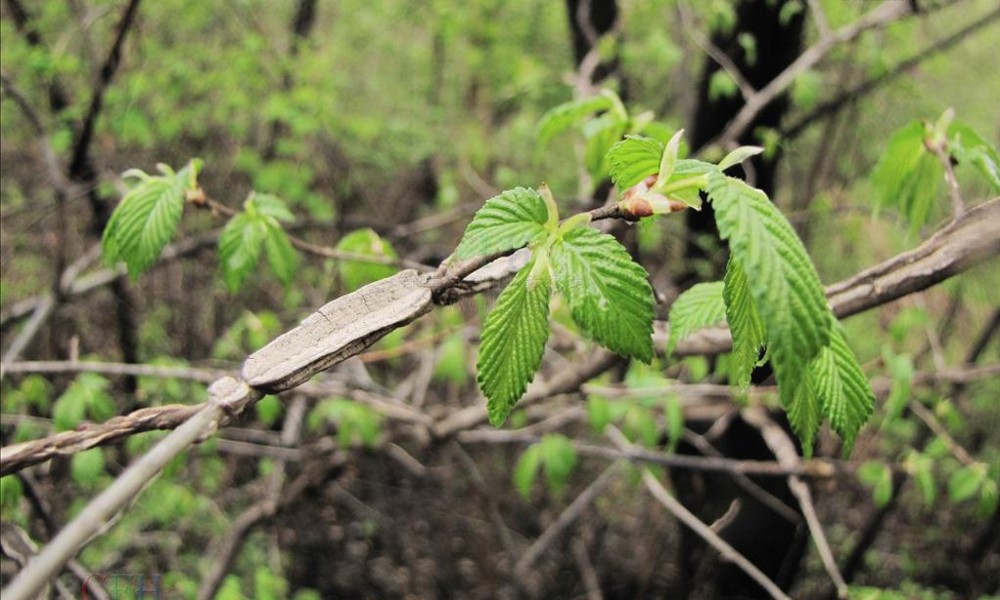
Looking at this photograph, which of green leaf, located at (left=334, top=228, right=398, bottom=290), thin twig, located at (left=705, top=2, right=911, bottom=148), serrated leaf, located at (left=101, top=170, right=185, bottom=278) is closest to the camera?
serrated leaf, located at (left=101, top=170, right=185, bottom=278)

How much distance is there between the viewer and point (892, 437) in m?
5.48

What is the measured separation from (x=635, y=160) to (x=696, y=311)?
1.17ft

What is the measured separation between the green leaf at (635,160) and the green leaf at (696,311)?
0.33 meters

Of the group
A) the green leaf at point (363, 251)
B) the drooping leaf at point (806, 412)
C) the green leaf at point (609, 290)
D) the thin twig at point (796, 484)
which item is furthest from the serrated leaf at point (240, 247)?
the thin twig at point (796, 484)

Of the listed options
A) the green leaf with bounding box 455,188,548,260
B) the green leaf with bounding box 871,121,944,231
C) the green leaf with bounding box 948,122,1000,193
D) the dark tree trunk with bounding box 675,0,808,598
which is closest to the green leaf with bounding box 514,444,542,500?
the dark tree trunk with bounding box 675,0,808,598

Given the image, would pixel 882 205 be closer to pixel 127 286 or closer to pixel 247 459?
pixel 127 286

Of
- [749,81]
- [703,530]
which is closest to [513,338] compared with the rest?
[703,530]

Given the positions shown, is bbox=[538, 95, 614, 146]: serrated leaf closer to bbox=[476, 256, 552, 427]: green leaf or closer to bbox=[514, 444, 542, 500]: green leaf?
bbox=[476, 256, 552, 427]: green leaf

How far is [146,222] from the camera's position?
4.34ft

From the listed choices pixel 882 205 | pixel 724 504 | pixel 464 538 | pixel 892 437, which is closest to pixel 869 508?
pixel 892 437

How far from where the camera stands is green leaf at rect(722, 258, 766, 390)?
2.55ft

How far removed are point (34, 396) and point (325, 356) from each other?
2051 millimetres

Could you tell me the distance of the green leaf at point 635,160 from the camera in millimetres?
869

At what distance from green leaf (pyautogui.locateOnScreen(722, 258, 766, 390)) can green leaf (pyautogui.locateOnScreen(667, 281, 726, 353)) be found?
29cm
